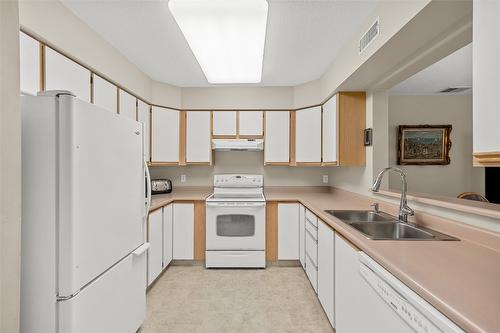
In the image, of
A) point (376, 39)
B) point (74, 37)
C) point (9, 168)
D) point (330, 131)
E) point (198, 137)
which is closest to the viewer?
point (9, 168)

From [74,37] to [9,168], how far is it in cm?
139

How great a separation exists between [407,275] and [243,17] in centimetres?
185

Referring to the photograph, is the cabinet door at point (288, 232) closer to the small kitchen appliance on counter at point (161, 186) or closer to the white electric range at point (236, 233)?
the white electric range at point (236, 233)

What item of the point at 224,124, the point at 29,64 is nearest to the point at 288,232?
the point at 224,124

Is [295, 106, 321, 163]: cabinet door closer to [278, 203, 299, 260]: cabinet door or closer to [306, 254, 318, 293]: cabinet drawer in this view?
[278, 203, 299, 260]: cabinet door

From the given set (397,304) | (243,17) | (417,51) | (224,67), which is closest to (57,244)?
(397,304)

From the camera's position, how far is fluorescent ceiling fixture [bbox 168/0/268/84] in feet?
5.53

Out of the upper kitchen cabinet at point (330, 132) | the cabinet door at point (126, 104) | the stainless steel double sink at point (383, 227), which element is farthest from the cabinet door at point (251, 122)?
the stainless steel double sink at point (383, 227)

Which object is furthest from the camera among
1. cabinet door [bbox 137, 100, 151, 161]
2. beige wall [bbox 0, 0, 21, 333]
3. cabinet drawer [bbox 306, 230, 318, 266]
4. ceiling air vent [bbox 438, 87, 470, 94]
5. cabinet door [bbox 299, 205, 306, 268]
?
ceiling air vent [bbox 438, 87, 470, 94]

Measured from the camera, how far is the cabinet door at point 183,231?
10.1 ft

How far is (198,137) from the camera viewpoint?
343cm

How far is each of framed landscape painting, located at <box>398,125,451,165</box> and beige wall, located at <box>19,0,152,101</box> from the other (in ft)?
12.2

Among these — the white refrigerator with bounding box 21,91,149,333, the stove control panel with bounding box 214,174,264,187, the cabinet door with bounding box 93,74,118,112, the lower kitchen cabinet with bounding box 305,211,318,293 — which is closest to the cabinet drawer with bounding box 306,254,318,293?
the lower kitchen cabinet with bounding box 305,211,318,293

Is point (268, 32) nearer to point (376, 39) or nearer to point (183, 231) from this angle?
point (376, 39)
